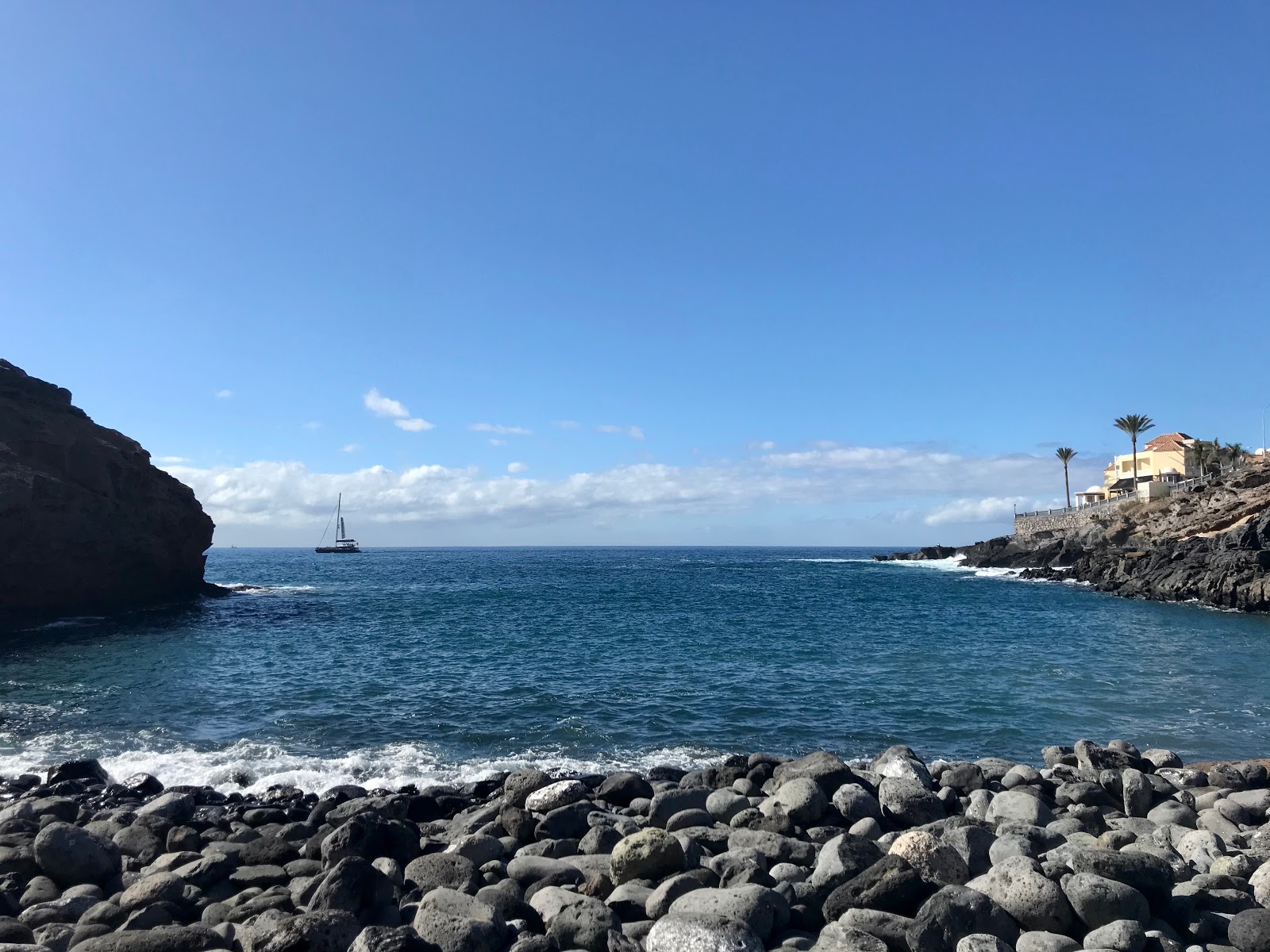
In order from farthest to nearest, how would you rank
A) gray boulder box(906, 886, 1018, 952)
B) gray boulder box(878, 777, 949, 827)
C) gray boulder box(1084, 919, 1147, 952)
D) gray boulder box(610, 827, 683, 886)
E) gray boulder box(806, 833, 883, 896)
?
gray boulder box(878, 777, 949, 827) < gray boulder box(610, 827, 683, 886) < gray boulder box(806, 833, 883, 896) < gray boulder box(906, 886, 1018, 952) < gray boulder box(1084, 919, 1147, 952)

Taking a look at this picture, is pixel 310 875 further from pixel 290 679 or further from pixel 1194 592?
pixel 1194 592

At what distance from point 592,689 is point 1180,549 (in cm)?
5654

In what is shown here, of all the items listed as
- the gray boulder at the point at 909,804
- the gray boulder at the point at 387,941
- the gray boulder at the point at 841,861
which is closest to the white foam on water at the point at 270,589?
the gray boulder at the point at 909,804

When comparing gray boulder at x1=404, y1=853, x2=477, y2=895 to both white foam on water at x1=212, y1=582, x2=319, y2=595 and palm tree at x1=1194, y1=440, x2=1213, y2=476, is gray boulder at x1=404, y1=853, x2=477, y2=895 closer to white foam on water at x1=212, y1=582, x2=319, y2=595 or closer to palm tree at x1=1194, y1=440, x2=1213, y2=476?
white foam on water at x1=212, y1=582, x2=319, y2=595

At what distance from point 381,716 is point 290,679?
706cm

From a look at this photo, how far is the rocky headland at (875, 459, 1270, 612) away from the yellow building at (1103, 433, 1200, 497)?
38.0 ft

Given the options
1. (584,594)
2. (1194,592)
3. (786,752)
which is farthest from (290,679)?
(1194,592)

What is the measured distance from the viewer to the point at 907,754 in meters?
14.5

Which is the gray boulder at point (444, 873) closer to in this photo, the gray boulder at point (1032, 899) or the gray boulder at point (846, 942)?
the gray boulder at point (846, 942)

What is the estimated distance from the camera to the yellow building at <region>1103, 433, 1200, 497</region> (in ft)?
326

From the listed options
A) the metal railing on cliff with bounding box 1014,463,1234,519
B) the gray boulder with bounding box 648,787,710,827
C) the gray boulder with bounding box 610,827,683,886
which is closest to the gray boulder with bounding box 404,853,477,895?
the gray boulder with bounding box 610,827,683,886

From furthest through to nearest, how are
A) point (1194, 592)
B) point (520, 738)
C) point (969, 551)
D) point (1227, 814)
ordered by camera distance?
point (969, 551), point (1194, 592), point (520, 738), point (1227, 814)

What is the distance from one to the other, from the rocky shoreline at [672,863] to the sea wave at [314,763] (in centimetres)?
113

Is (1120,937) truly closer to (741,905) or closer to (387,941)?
(741,905)
